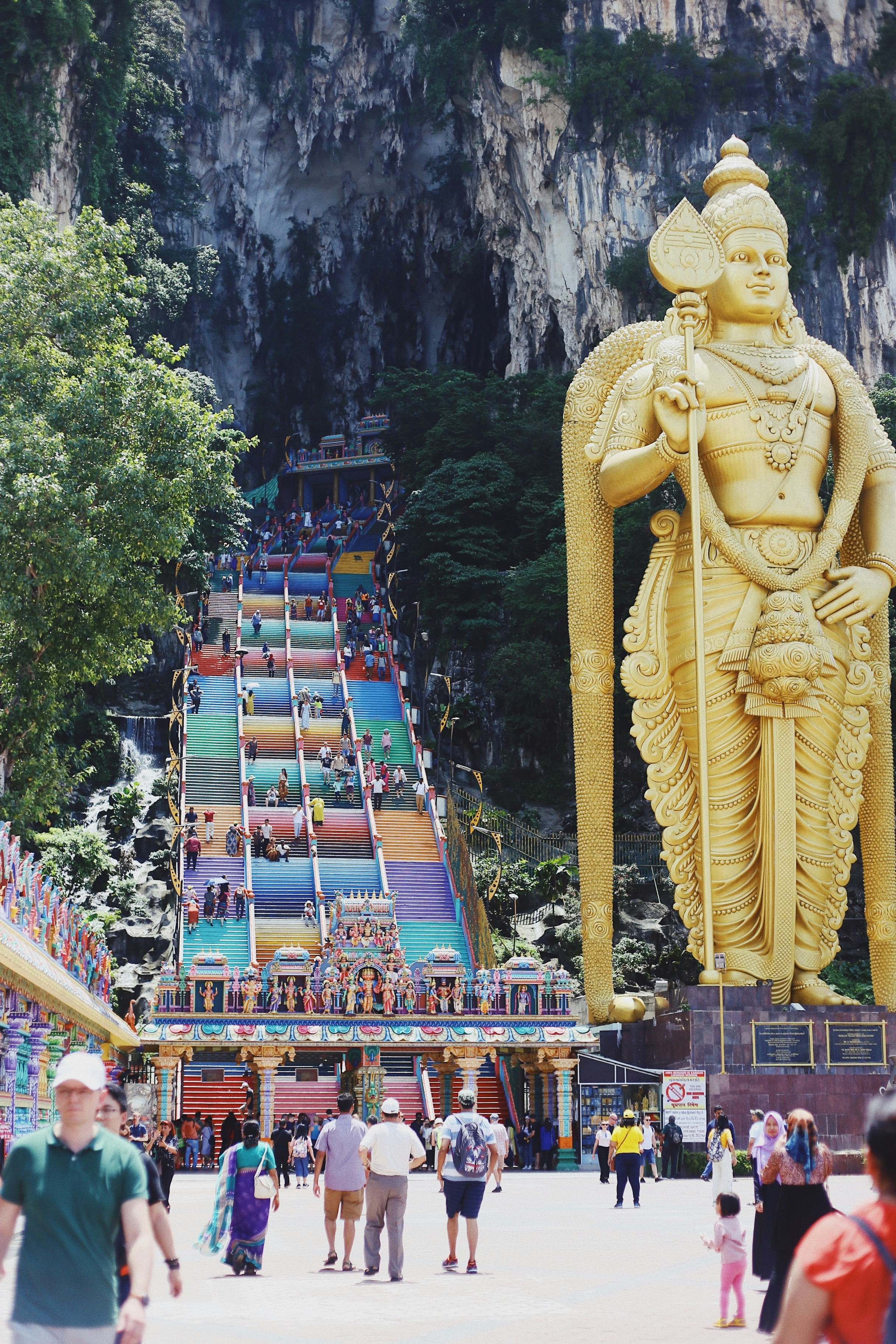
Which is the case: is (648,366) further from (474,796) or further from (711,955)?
(474,796)

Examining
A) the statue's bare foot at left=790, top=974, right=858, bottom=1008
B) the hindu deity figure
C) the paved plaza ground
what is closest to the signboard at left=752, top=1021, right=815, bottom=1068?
the statue's bare foot at left=790, top=974, right=858, bottom=1008

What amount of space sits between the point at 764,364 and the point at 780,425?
29.2 inches

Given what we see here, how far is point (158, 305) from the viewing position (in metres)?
45.4

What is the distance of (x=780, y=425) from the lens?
1894 cm

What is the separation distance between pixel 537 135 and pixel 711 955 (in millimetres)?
28690

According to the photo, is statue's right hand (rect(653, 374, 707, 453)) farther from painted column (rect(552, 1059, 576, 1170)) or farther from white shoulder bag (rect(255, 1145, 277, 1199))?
white shoulder bag (rect(255, 1145, 277, 1199))

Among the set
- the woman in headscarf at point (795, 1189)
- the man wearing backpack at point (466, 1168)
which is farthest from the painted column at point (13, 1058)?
the woman in headscarf at point (795, 1189)

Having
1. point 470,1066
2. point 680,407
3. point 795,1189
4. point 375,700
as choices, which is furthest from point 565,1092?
point 795,1189

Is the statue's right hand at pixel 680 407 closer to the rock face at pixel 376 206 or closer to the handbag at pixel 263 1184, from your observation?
the handbag at pixel 263 1184

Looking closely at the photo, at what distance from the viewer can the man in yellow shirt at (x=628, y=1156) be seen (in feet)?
42.7

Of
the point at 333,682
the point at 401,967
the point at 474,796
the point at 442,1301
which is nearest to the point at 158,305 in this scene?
the point at 333,682

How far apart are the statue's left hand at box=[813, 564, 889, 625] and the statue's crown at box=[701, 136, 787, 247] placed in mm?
3985

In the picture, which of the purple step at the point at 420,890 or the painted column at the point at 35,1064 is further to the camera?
the purple step at the point at 420,890

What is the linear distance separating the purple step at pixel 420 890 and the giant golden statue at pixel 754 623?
7.77 m
